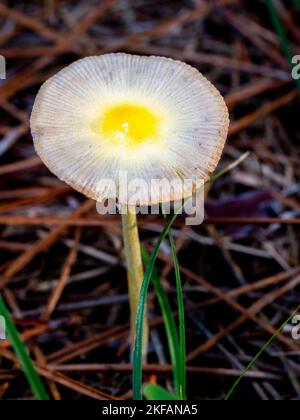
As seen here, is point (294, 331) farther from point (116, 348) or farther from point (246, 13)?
point (246, 13)

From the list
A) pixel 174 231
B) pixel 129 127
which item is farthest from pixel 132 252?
pixel 174 231

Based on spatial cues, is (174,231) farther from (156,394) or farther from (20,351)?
(20,351)

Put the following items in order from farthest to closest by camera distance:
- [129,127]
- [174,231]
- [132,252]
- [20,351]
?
[174,231], [132,252], [129,127], [20,351]

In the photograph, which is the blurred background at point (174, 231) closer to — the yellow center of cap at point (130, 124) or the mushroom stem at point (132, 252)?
the mushroom stem at point (132, 252)

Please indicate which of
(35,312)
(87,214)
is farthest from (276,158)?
Answer: (35,312)

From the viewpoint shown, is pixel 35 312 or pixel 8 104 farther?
pixel 8 104

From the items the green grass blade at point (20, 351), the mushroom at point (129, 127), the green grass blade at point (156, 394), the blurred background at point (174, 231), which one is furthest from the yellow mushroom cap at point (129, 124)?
the blurred background at point (174, 231)

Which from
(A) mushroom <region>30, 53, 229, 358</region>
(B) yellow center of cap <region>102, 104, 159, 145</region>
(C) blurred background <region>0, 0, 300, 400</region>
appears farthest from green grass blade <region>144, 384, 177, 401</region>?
(B) yellow center of cap <region>102, 104, 159, 145</region>

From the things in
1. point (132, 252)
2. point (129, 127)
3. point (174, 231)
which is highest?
point (174, 231)
